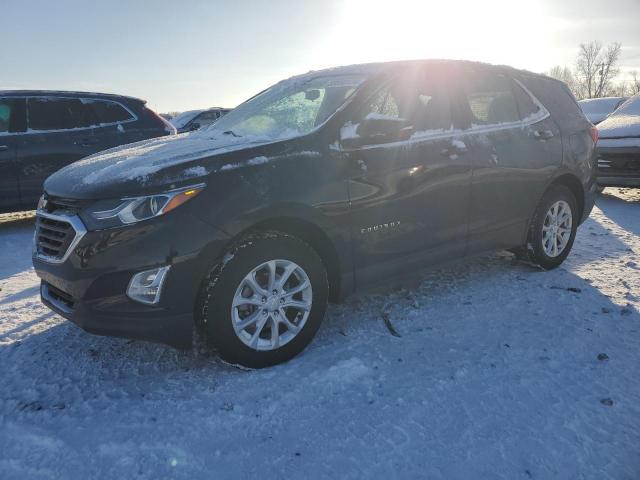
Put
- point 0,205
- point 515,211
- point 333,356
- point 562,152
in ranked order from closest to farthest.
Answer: point 333,356 < point 515,211 < point 562,152 < point 0,205

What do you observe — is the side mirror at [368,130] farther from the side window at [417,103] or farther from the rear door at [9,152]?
the rear door at [9,152]

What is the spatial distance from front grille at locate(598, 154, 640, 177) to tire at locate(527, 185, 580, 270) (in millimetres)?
3678

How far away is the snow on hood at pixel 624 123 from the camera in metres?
7.68

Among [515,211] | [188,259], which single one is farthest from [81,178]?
[515,211]

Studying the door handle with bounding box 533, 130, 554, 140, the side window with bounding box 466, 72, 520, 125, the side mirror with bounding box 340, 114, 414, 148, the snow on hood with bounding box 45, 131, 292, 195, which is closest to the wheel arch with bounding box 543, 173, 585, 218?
the door handle with bounding box 533, 130, 554, 140

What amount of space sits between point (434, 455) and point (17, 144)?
6200 mm

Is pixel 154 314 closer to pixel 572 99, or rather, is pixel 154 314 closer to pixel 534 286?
pixel 534 286

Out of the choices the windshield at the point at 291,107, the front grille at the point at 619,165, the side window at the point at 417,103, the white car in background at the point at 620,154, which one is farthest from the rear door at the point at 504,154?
the front grille at the point at 619,165

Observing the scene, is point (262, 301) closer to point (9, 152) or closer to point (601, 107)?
point (9, 152)

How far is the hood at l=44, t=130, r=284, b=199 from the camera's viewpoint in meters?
2.49

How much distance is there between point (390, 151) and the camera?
3.13 meters

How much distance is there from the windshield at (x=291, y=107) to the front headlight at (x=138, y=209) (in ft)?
2.71

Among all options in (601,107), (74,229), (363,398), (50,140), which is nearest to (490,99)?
(363,398)

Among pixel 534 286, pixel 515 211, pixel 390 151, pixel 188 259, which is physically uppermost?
pixel 390 151
